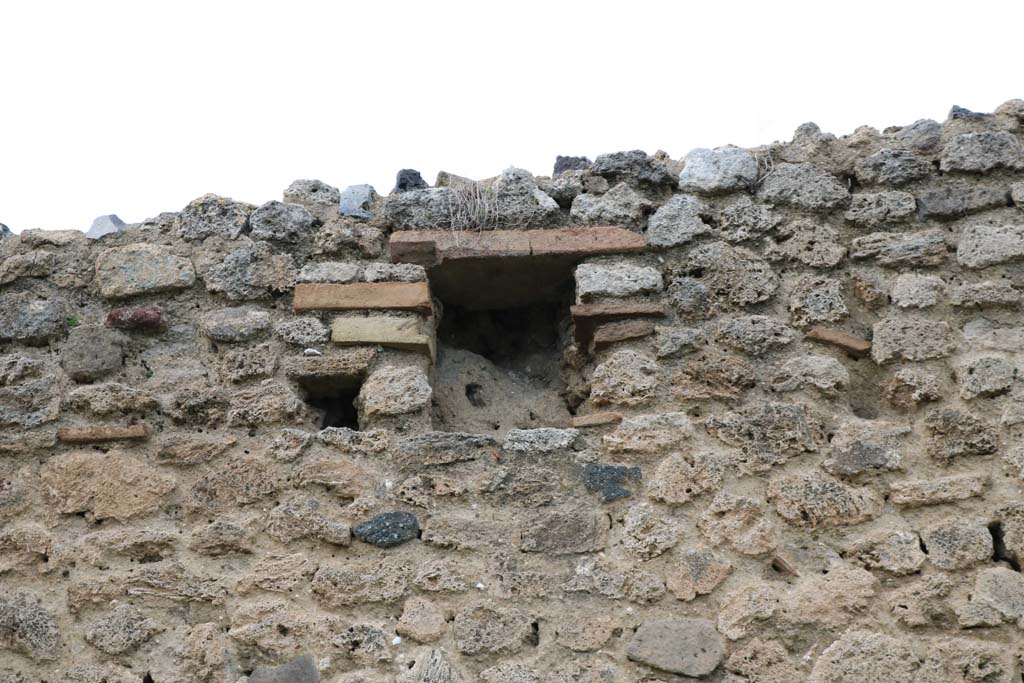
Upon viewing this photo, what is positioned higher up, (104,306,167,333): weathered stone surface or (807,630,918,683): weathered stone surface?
(104,306,167,333): weathered stone surface

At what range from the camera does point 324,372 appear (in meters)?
3.36

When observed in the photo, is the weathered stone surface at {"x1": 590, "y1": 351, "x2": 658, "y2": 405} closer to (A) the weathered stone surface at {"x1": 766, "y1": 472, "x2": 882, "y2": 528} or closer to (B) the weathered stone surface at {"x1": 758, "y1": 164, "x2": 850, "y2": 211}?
(A) the weathered stone surface at {"x1": 766, "y1": 472, "x2": 882, "y2": 528}

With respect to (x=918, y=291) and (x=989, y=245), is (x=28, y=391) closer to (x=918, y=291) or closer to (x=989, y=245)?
(x=918, y=291)

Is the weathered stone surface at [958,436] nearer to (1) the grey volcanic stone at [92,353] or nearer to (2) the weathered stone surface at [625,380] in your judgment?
(2) the weathered stone surface at [625,380]

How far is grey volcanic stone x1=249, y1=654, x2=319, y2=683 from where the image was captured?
2.85 metres

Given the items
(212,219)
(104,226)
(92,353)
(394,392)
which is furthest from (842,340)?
(104,226)

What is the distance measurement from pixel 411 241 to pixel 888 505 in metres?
1.54

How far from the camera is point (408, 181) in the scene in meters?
3.75

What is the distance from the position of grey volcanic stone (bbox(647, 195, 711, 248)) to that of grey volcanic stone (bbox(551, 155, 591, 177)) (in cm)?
32

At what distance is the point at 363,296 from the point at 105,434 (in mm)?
810

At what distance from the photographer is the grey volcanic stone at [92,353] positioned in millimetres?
3385

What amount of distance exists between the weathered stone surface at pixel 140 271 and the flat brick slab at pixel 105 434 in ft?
1.52

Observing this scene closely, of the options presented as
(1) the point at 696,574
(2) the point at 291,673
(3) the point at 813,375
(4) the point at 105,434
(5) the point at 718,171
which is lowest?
(2) the point at 291,673

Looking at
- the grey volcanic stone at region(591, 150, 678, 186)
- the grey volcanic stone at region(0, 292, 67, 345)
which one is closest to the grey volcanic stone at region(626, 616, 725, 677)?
the grey volcanic stone at region(591, 150, 678, 186)
